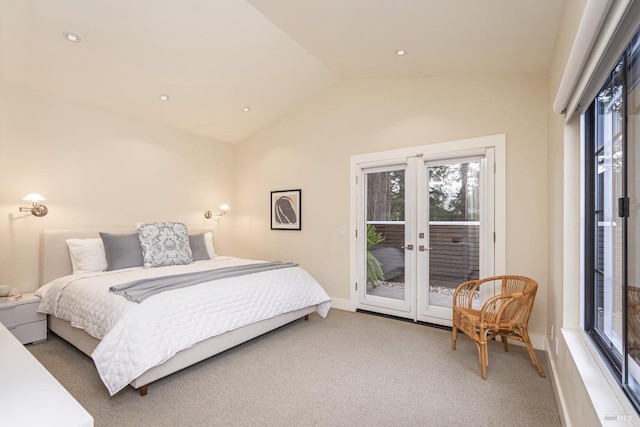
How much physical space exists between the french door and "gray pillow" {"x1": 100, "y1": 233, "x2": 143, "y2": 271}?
2.70m

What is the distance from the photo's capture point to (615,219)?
144cm

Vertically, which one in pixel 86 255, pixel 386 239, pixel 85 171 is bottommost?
pixel 86 255

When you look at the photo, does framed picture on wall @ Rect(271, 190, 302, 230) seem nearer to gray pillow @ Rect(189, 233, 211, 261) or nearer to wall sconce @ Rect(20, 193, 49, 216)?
gray pillow @ Rect(189, 233, 211, 261)

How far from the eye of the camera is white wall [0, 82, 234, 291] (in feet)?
11.1

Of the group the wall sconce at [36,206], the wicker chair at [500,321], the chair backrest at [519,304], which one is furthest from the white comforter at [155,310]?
the chair backrest at [519,304]

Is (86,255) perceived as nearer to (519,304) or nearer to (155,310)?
(155,310)

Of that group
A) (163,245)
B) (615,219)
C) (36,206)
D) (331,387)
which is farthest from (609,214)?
(36,206)

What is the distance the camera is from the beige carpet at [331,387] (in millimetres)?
2002

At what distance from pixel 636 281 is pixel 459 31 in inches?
89.6

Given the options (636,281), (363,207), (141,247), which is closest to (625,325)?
(636,281)

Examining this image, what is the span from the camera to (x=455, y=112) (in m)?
3.56

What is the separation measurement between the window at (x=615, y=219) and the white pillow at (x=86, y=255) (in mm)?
4346

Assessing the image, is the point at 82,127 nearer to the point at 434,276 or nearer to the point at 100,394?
the point at 100,394

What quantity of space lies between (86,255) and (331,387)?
3036 millimetres
